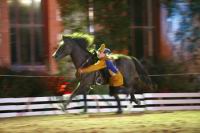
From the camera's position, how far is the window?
2222cm

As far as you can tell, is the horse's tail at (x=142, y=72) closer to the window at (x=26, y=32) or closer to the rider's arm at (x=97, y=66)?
the rider's arm at (x=97, y=66)

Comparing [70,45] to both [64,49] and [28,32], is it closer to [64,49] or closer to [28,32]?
[64,49]

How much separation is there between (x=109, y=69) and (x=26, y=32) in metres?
7.48

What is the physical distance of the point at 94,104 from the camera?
56.6 ft

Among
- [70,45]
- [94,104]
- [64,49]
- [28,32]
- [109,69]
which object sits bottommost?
[94,104]

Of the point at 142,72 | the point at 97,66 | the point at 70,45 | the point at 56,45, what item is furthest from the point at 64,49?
the point at 56,45

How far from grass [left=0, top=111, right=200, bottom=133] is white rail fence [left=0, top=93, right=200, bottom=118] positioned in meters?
0.71

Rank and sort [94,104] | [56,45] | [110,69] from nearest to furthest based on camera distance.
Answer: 1. [110,69]
2. [94,104]
3. [56,45]

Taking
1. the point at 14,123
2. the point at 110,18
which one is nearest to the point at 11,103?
the point at 14,123

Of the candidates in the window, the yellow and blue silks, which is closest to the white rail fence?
the yellow and blue silks

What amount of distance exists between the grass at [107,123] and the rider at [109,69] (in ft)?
2.83

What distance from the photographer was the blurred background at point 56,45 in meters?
18.5

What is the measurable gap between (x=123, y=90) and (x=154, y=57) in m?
6.29

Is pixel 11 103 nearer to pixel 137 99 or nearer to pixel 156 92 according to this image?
pixel 137 99
